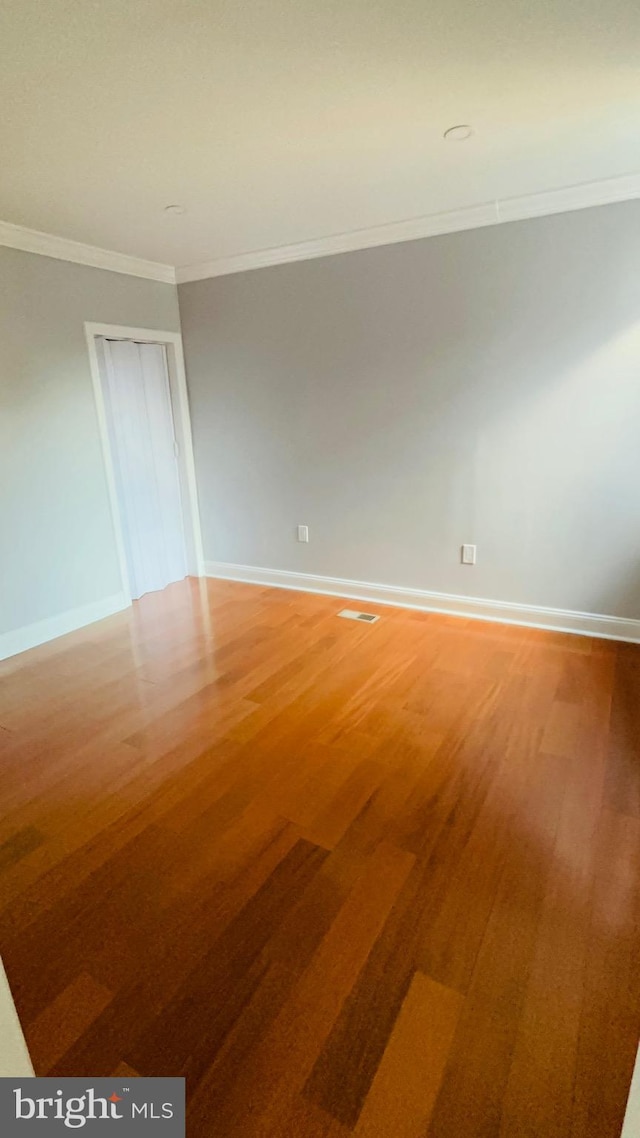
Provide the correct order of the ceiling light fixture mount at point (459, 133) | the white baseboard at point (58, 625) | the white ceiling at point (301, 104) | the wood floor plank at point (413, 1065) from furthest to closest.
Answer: the white baseboard at point (58, 625) < the ceiling light fixture mount at point (459, 133) < the white ceiling at point (301, 104) < the wood floor plank at point (413, 1065)

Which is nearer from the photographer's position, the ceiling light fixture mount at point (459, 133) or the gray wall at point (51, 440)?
the ceiling light fixture mount at point (459, 133)

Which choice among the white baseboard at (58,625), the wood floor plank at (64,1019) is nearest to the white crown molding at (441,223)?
the white baseboard at (58,625)

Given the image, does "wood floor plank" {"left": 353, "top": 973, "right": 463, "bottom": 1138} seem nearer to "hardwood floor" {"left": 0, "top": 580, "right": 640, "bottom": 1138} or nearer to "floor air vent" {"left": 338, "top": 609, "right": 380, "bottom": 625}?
"hardwood floor" {"left": 0, "top": 580, "right": 640, "bottom": 1138}

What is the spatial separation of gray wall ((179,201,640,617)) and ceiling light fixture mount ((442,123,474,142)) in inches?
34.9

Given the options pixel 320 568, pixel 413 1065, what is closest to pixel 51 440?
pixel 320 568

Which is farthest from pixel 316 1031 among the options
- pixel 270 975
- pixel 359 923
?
pixel 359 923

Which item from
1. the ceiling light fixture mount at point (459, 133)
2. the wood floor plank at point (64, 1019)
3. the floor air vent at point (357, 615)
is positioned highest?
the ceiling light fixture mount at point (459, 133)

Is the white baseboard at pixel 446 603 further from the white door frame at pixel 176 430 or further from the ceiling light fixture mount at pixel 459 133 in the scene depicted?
the ceiling light fixture mount at pixel 459 133

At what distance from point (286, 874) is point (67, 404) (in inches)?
121

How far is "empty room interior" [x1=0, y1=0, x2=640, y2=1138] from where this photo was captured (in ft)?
4.11

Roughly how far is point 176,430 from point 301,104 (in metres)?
2.75

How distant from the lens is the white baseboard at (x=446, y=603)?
3.19 m

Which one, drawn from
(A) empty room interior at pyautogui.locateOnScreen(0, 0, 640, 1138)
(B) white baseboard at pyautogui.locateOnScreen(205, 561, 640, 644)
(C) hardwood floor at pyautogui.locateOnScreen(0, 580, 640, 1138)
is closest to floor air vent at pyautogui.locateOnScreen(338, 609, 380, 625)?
(A) empty room interior at pyautogui.locateOnScreen(0, 0, 640, 1138)

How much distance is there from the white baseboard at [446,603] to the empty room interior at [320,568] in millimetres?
23
